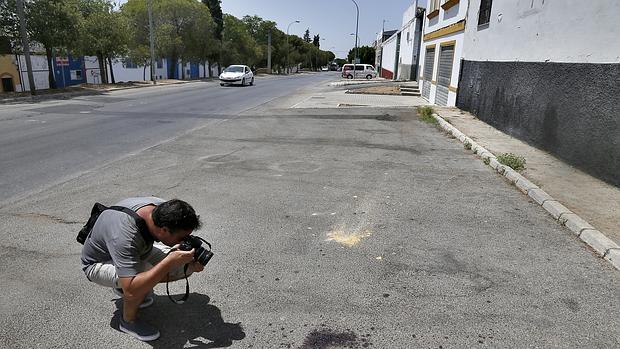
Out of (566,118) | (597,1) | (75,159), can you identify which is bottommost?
(75,159)

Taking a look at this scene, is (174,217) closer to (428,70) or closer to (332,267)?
(332,267)

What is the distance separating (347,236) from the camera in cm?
472

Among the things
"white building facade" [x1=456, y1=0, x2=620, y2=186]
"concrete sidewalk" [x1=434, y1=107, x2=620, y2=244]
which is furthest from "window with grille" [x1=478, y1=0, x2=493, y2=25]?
"concrete sidewalk" [x1=434, y1=107, x2=620, y2=244]

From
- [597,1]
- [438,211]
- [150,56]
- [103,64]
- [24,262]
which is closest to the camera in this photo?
[24,262]

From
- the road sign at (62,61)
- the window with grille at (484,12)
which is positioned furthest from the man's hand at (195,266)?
the road sign at (62,61)

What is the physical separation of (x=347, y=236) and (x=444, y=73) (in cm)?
1565

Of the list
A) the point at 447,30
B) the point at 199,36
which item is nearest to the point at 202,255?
the point at 447,30

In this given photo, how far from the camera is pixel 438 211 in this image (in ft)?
18.2

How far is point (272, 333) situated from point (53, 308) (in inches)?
64.8

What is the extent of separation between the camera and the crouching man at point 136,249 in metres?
2.67

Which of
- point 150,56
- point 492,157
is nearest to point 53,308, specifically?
point 492,157

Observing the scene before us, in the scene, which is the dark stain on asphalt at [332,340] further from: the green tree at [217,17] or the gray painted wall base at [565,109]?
the green tree at [217,17]

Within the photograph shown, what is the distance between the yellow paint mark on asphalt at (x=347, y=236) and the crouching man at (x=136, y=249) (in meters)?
1.90

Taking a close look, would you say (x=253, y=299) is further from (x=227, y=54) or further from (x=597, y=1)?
(x=227, y=54)
